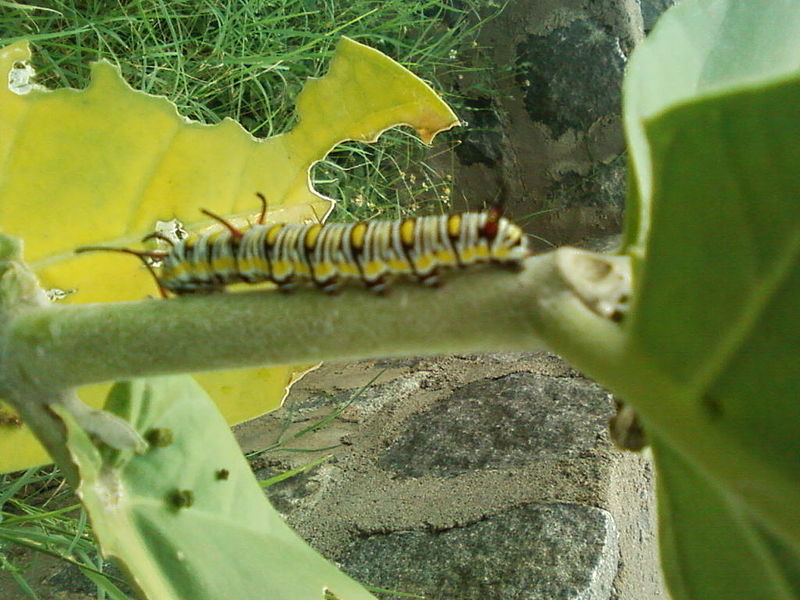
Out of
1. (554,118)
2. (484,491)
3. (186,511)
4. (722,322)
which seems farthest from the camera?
(554,118)

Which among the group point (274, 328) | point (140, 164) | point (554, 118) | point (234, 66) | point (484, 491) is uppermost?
point (554, 118)

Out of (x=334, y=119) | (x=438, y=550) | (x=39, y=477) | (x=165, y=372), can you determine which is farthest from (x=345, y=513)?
(x=165, y=372)

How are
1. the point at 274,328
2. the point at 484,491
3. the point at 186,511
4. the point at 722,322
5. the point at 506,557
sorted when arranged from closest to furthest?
the point at 722,322 < the point at 274,328 < the point at 186,511 < the point at 506,557 < the point at 484,491

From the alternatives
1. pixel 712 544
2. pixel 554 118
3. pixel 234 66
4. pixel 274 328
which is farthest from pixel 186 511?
pixel 554 118

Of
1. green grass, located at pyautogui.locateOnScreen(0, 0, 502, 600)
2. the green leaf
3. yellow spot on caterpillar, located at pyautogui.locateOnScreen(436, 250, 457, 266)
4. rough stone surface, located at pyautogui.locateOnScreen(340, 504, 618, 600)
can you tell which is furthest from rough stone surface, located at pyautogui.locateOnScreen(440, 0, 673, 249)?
yellow spot on caterpillar, located at pyautogui.locateOnScreen(436, 250, 457, 266)

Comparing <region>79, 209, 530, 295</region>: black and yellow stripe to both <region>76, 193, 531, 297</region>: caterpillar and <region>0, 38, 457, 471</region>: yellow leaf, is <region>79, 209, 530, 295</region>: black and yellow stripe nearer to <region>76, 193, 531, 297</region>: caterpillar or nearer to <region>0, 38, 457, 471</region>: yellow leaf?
<region>76, 193, 531, 297</region>: caterpillar

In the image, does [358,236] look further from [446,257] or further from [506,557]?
[506,557]

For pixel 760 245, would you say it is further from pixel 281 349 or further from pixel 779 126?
pixel 281 349

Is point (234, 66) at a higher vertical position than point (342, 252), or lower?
higher
